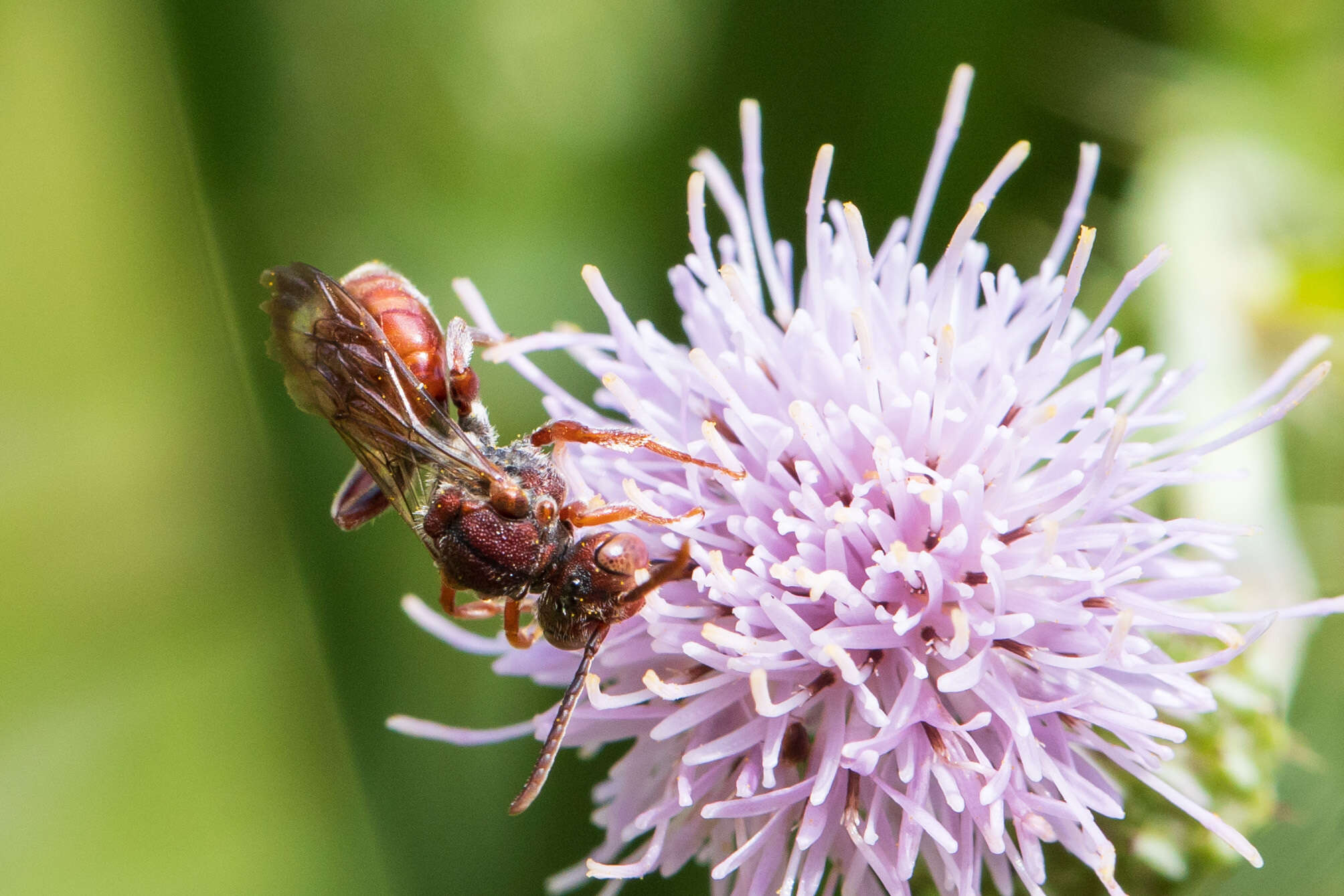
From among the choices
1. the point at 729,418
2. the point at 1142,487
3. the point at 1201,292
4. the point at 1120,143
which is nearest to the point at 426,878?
the point at 729,418

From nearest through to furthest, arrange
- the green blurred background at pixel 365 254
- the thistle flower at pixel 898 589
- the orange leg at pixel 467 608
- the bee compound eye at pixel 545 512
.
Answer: the thistle flower at pixel 898 589, the bee compound eye at pixel 545 512, the orange leg at pixel 467 608, the green blurred background at pixel 365 254

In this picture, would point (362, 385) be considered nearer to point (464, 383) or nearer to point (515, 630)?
point (464, 383)

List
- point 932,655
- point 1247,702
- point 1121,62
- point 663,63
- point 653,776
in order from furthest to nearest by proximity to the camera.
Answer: point 663,63
point 1121,62
point 1247,702
point 653,776
point 932,655

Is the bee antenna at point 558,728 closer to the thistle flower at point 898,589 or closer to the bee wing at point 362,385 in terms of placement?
the thistle flower at point 898,589

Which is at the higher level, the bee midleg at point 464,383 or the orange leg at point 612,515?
the bee midleg at point 464,383

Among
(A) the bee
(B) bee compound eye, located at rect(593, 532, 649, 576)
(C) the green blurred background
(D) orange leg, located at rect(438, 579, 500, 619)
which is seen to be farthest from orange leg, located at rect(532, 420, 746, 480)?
(C) the green blurred background

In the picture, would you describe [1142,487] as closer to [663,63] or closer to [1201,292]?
[1201,292]

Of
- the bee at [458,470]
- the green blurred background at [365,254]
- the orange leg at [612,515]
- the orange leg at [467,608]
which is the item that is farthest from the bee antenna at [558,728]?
the green blurred background at [365,254]

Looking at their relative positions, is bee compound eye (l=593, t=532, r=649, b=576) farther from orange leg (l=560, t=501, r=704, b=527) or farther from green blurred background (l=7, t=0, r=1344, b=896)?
green blurred background (l=7, t=0, r=1344, b=896)
